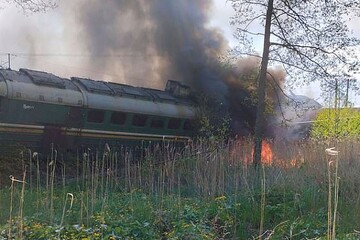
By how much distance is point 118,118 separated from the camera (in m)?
15.5

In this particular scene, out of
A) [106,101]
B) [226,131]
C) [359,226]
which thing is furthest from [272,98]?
[359,226]

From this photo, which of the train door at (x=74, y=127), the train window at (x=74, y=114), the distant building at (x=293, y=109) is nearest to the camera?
the distant building at (x=293, y=109)

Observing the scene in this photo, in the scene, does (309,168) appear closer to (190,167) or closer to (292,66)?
(190,167)

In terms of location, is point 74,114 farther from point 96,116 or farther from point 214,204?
point 214,204

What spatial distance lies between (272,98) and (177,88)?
461 cm

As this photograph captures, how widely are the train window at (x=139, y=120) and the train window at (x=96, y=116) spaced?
1318mm

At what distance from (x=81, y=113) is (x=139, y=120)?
2362 mm

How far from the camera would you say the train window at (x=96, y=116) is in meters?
14.6

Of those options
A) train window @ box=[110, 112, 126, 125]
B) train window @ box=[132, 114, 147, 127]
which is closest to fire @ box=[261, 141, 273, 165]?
train window @ box=[132, 114, 147, 127]

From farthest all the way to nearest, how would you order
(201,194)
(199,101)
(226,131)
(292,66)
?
(199,101)
(226,131)
(292,66)
(201,194)

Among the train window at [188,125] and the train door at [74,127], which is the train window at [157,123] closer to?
the train window at [188,125]

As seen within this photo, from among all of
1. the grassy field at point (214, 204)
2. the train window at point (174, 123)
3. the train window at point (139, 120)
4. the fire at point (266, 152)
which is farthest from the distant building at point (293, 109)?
the train window at point (139, 120)

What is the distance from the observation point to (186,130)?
1747cm

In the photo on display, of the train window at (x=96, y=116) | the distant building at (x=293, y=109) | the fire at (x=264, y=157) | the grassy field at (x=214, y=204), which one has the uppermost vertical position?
the distant building at (x=293, y=109)
